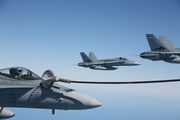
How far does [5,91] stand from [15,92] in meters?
0.35

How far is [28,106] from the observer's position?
10508mm

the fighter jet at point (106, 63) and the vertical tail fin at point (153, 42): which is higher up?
the vertical tail fin at point (153, 42)

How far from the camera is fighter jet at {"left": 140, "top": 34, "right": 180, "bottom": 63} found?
50938 millimetres

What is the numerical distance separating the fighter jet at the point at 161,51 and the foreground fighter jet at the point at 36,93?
4142 centimetres

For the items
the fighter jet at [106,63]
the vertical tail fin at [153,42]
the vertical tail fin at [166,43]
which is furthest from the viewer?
the fighter jet at [106,63]

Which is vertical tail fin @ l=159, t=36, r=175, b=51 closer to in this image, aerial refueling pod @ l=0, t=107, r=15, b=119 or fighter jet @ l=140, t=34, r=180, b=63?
fighter jet @ l=140, t=34, r=180, b=63

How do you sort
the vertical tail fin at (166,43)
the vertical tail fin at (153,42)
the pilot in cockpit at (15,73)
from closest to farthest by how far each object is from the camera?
1. the pilot in cockpit at (15,73)
2. the vertical tail fin at (166,43)
3. the vertical tail fin at (153,42)

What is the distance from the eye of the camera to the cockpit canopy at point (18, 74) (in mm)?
10508

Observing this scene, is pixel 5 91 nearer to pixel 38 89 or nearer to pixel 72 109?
pixel 38 89

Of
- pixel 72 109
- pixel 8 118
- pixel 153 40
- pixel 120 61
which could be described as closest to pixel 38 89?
pixel 72 109

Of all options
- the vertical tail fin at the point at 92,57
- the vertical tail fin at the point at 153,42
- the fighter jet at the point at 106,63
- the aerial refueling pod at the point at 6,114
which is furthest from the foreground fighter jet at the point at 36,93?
the vertical tail fin at the point at 92,57

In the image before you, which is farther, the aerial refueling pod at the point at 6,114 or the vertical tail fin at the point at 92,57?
the vertical tail fin at the point at 92,57

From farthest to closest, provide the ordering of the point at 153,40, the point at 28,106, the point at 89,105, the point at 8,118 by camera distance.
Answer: the point at 153,40 → the point at 8,118 → the point at 28,106 → the point at 89,105

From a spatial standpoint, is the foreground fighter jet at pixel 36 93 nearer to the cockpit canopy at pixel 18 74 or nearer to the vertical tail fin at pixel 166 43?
the cockpit canopy at pixel 18 74
